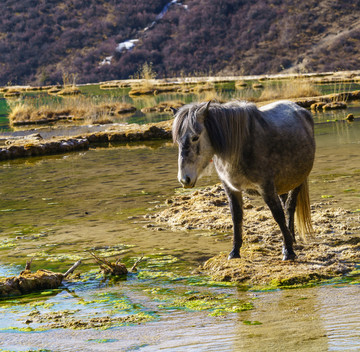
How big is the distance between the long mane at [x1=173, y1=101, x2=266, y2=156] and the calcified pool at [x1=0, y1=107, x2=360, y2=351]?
50.1 inches

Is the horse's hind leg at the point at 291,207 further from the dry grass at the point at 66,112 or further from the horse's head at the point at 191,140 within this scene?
the dry grass at the point at 66,112

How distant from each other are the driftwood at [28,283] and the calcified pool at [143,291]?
0.11 meters

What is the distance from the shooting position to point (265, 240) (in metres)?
7.23

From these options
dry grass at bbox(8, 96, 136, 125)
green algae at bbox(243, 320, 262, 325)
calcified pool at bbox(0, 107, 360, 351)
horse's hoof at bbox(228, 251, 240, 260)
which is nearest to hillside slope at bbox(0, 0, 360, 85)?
dry grass at bbox(8, 96, 136, 125)

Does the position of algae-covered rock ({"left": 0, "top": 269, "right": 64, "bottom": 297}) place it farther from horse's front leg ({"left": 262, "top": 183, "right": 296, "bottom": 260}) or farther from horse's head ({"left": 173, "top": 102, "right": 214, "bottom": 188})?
horse's front leg ({"left": 262, "top": 183, "right": 296, "bottom": 260})

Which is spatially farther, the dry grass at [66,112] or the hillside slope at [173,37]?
the hillside slope at [173,37]

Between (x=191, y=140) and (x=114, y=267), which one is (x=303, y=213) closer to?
(x=191, y=140)

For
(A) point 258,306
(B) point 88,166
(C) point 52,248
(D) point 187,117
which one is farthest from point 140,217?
(B) point 88,166

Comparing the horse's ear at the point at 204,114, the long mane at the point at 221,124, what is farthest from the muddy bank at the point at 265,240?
the horse's ear at the point at 204,114

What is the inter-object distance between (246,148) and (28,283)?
242cm

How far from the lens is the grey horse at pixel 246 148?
5797 mm

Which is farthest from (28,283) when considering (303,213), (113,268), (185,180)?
(303,213)

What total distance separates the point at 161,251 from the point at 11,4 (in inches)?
3096

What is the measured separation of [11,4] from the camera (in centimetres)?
7994
